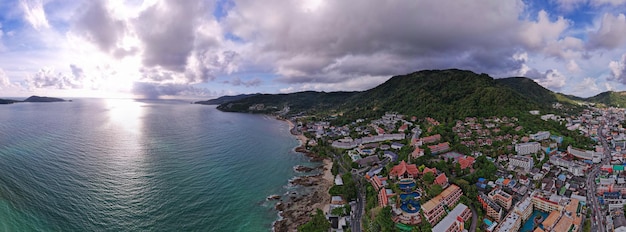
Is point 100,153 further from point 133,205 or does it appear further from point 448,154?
point 448,154

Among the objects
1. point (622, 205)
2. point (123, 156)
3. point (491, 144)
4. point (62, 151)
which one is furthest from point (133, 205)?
point (491, 144)

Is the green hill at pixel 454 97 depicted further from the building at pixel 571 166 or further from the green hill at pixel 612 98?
the green hill at pixel 612 98

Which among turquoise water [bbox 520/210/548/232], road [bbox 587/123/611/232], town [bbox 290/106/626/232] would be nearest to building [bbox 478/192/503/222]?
town [bbox 290/106/626/232]

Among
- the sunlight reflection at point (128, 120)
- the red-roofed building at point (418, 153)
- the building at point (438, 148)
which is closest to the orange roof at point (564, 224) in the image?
the red-roofed building at point (418, 153)

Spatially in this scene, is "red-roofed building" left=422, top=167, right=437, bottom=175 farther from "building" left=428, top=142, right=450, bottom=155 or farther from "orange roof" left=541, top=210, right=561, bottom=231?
"orange roof" left=541, top=210, right=561, bottom=231

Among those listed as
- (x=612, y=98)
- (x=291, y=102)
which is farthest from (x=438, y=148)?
(x=612, y=98)
